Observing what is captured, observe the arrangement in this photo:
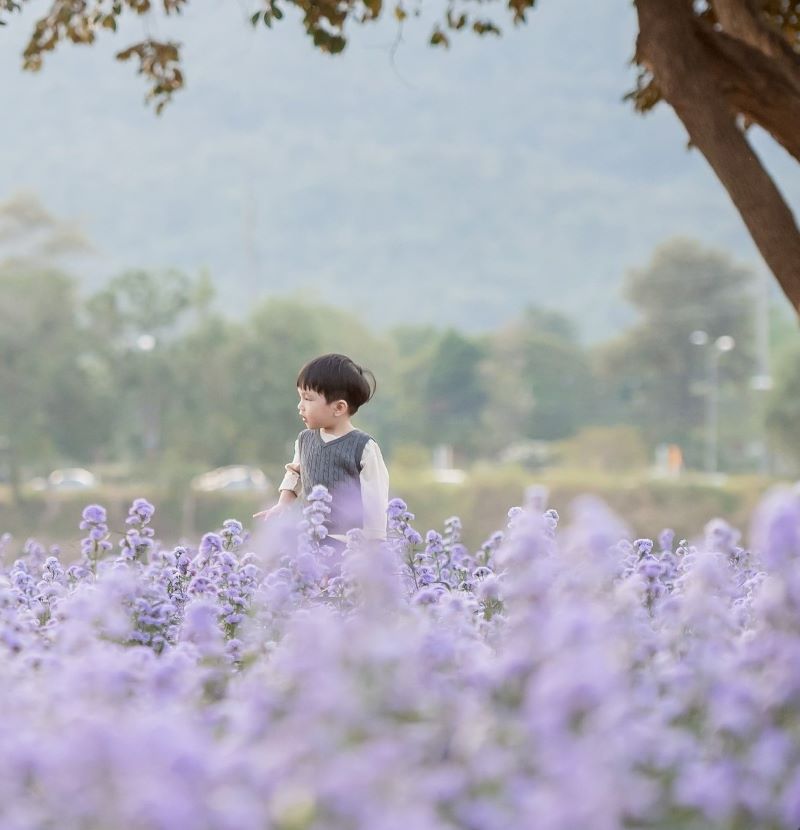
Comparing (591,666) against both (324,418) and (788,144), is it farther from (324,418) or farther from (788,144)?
Answer: (788,144)

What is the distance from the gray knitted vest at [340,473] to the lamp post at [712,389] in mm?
62782

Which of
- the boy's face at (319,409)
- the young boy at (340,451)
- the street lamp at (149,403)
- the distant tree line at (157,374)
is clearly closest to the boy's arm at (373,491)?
the young boy at (340,451)

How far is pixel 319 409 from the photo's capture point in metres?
4.69

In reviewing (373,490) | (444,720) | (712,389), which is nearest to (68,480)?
(712,389)

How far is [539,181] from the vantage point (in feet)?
534

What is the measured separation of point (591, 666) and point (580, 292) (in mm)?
148064

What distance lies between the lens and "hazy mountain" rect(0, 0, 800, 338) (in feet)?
482

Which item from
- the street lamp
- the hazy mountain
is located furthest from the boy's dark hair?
the hazy mountain

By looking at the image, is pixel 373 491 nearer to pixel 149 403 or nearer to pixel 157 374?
pixel 157 374

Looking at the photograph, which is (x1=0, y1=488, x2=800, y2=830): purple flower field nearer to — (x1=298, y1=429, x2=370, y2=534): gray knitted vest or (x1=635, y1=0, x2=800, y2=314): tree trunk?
(x1=298, y1=429, x2=370, y2=534): gray knitted vest

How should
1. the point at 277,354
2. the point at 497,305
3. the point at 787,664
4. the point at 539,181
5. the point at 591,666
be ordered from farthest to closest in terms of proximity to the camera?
the point at 539,181
the point at 497,305
the point at 277,354
the point at 787,664
the point at 591,666

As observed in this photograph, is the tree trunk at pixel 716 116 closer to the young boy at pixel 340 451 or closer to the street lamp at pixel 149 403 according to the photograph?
the young boy at pixel 340 451

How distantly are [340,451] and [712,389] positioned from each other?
6729cm

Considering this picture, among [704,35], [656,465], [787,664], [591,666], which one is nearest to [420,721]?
[591,666]
